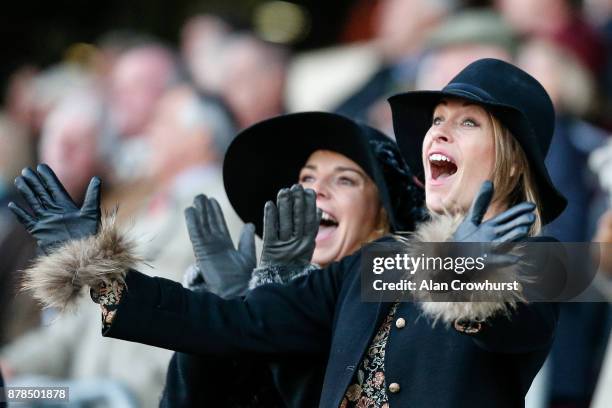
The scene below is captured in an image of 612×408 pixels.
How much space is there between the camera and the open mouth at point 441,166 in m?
4.02

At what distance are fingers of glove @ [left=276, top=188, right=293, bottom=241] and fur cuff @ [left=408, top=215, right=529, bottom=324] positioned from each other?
778 mm

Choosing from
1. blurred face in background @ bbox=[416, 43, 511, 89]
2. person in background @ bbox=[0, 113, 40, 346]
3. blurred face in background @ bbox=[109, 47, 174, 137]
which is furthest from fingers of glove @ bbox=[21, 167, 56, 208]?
blurred face in background @ bbox=[109, 47, 174, 137]

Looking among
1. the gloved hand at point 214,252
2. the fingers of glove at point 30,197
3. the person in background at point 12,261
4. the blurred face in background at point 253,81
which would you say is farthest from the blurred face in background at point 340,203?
the blurred face in background at point 253,81

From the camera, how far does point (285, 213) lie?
4.34 m

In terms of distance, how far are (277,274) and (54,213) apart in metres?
0.79

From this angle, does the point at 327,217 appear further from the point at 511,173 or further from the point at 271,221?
the point at 511,173

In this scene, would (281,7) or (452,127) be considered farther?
(281,7)

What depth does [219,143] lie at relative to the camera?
7.92 metres

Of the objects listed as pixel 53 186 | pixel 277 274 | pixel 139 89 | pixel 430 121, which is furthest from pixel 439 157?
pixel 139 89

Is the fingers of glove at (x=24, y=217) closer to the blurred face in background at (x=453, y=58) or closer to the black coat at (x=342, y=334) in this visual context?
the black coat at (x=342, y=334)

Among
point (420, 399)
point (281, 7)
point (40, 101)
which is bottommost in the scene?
point (420, 399)

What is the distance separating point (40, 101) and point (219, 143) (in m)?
3.36

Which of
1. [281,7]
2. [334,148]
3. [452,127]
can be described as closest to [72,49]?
[281,7]

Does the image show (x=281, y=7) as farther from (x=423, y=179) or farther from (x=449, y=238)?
(x=449, y=238)
